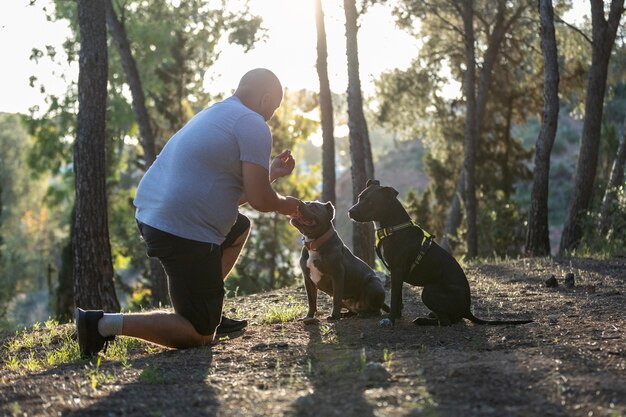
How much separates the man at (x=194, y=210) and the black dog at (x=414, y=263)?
1.28 metres

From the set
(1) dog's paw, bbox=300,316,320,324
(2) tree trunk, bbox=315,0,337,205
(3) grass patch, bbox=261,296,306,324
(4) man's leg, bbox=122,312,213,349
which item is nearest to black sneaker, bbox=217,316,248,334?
(3) grass patch, bbox=261,296,306,324

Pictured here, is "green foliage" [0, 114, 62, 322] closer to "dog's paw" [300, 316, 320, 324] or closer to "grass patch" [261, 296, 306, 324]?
"grass patch" [261, 296, 306, 324]

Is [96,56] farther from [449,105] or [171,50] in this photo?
[171,50]

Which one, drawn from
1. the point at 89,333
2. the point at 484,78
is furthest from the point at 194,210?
the point at 484,78

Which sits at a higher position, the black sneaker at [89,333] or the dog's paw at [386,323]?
the black sneaker at [89,333]

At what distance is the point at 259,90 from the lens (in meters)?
6.61

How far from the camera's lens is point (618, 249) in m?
14.2

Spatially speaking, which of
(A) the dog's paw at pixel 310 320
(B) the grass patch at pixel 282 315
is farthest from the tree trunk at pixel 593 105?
(A) the dog's paw at pixel 310 320

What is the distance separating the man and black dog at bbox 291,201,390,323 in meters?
A: 0.82

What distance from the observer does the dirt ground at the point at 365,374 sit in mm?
4234

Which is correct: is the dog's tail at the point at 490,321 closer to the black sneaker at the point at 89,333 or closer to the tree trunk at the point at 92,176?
the black sneaker at the point at 89,333

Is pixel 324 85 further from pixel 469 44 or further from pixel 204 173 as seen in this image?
pixel 204 173

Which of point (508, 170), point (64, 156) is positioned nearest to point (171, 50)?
point (64, 156)

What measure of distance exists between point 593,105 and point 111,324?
13.3 m
